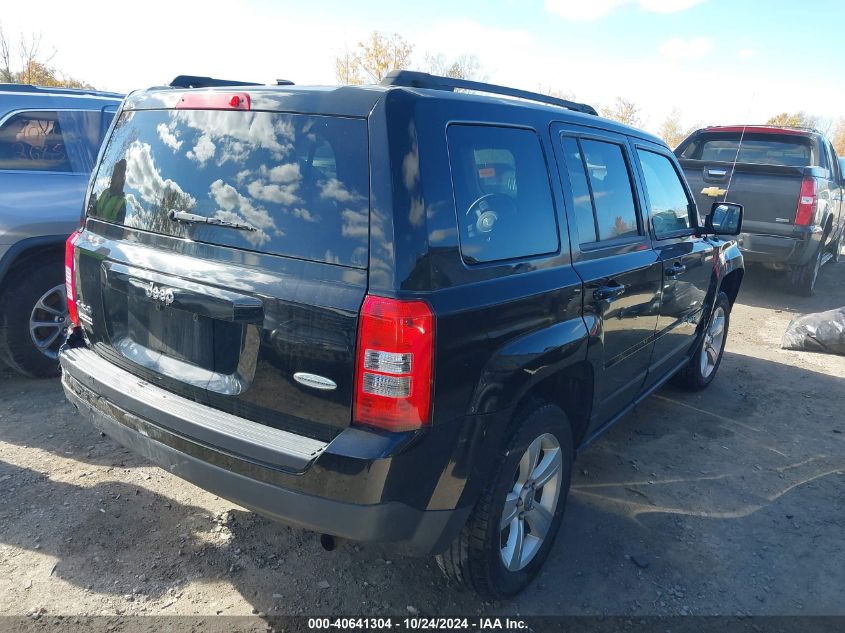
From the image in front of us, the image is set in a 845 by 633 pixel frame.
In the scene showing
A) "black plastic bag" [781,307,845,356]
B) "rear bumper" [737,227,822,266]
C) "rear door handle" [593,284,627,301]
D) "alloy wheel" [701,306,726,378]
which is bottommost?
"black plastic bag" [781,307,845,356]

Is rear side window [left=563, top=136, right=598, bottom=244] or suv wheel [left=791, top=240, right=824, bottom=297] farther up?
rear side window [left=563, top=136, right=598, bottom=244]

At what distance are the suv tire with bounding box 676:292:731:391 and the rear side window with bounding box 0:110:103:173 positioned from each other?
4.79 meters

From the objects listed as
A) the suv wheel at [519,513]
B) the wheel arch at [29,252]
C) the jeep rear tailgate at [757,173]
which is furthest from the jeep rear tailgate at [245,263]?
the jeep rear tailgate at [757,173]

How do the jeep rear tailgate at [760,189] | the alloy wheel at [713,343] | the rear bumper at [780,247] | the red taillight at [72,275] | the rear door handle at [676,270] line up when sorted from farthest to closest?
1. the rear bumper at [780,247]
2. the jeep rear tailgate at [760,189]
3. the alloy wheel at [713,343]
4. the rear door handle at [676,270]
5. the red taillight at [72,275]

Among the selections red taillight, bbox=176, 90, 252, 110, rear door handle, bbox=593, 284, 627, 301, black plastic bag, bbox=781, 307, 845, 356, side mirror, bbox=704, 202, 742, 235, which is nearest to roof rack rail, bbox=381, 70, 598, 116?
red taillight, bbox=176, 90, 252, 110

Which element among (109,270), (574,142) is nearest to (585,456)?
(574,142)

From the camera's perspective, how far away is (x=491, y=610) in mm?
2561

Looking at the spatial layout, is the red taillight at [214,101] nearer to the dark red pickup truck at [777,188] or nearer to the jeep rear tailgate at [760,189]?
the dark red pickup truck at [777,188]

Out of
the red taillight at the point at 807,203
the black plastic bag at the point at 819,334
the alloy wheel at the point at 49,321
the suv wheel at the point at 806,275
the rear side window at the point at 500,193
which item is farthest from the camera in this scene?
the suv wheel at the point at 806,275

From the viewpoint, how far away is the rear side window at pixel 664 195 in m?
3.61

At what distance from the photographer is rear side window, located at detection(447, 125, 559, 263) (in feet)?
6.96

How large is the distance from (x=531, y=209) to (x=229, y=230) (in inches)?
45.3

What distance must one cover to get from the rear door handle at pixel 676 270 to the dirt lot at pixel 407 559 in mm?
1177

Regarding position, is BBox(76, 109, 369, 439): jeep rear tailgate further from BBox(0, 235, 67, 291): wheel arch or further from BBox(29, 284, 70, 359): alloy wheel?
BBox(29, 284, 70, 359): alloy wheel
